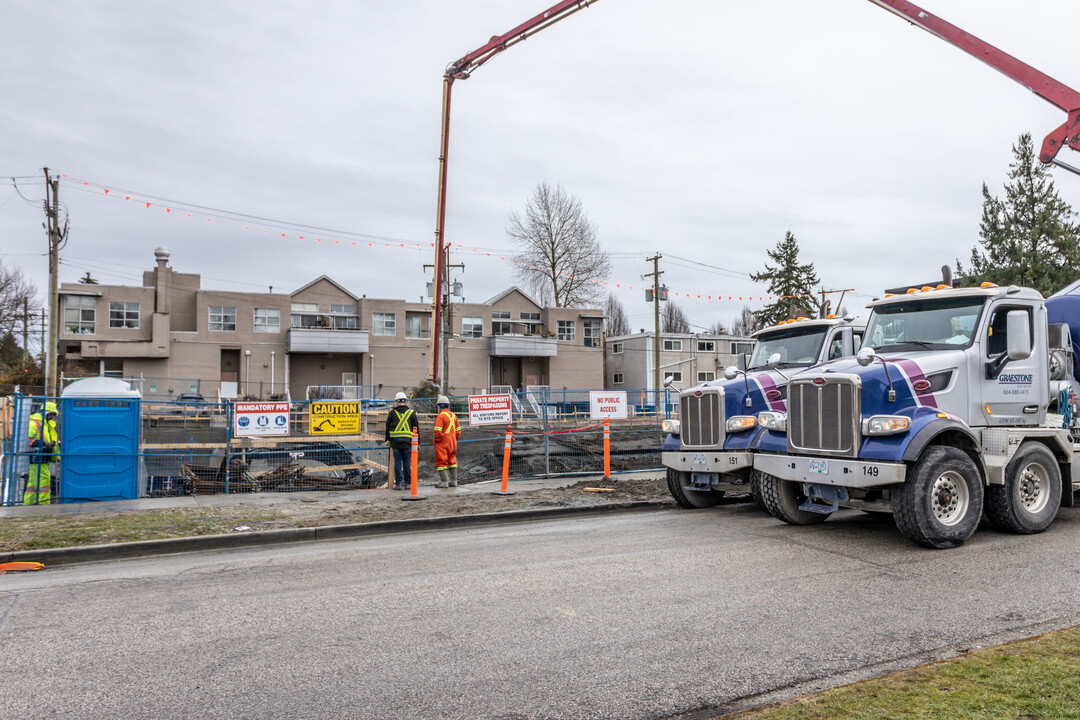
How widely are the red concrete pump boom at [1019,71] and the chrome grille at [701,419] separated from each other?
9.33 m

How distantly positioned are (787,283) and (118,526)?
5344 cm

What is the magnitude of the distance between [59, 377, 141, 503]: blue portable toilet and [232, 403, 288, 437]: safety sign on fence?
1.75m

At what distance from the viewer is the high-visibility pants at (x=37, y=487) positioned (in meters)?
12.6

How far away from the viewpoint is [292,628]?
221 inches

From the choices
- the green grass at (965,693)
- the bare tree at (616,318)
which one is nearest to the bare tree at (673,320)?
the bare tree at (616,318)

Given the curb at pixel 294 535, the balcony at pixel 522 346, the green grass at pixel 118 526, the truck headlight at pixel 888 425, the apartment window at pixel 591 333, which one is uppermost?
the apartment window at pixel 591 333

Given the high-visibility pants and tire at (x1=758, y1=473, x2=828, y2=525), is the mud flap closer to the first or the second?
tire at (x1=758, y1=473, x2=828, y2=525)

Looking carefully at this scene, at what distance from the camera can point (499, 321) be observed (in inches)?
2468

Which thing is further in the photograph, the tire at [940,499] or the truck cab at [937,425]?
the truck cab at [937,425]

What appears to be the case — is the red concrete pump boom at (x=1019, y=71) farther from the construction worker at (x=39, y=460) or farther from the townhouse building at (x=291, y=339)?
the townhouse building at (x=291, y=339)

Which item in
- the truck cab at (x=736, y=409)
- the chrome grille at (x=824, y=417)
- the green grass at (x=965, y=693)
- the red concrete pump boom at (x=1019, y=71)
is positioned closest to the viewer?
the green grass at (x=965, y=693)

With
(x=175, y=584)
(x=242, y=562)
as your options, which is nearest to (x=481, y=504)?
(x=242, y=562)

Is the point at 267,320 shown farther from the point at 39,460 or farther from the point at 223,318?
the point at 39,460

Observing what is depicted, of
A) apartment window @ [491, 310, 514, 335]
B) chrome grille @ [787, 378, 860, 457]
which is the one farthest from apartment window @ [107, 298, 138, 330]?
chrome grille @ [787, 378, 860, 457]
